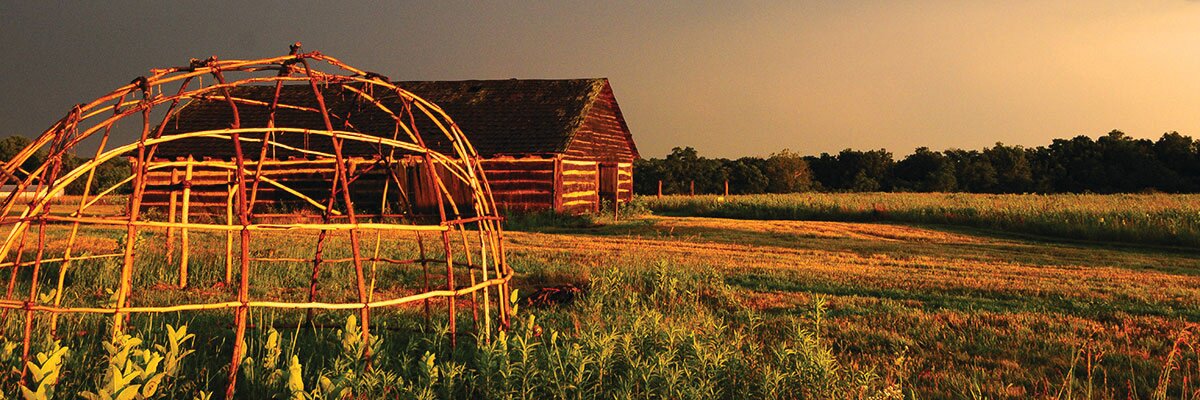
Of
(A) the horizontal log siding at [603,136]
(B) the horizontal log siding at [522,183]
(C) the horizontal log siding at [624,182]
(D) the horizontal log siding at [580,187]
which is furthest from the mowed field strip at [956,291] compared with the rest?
(C) the horizontal log siding at [624,182]

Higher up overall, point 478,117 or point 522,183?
point 478,117

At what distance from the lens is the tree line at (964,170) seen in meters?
56.5

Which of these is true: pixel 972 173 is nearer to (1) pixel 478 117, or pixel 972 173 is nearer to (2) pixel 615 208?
(2) pixel 615 208

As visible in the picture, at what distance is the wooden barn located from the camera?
22906 millimetres

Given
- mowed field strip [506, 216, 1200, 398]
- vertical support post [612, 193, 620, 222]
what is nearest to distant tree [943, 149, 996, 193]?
Answer: vertical support post [612, 193, 620, 222]

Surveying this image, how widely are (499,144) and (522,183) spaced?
4.26ft

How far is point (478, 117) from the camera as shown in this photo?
80.8 ft

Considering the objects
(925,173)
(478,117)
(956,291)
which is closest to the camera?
(956,291)

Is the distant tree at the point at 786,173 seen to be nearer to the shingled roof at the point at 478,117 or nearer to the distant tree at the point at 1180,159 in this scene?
the distant tree at the point at 1180,159

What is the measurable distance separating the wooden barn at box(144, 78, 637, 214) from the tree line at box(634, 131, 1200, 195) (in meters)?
36.0

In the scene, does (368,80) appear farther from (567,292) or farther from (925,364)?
(925,364)

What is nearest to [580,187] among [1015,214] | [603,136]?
[603,136]

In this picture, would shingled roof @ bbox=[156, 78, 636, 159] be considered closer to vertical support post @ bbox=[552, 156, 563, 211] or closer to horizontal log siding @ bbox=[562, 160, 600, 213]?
vertical support post @ bbox=[552, 156, 563, 211]

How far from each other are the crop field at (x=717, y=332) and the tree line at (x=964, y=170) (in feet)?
154
